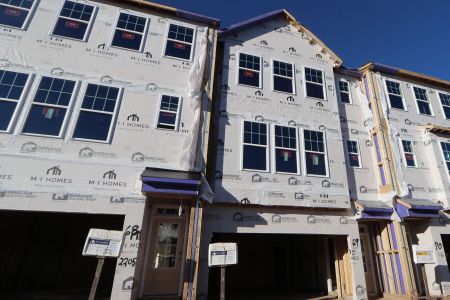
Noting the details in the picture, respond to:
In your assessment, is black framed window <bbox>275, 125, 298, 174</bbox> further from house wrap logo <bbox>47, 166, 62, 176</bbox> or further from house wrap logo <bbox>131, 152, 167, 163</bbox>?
house wrap logo <bbox>47, 166, 62, 176</bbox>

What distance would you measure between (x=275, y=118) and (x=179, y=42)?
16.9 ft

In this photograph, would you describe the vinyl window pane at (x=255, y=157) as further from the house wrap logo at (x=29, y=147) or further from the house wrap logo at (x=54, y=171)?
the house wrap logo at (x=29, y=147)

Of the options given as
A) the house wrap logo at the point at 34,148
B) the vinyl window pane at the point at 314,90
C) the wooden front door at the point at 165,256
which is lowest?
the wooden front door at the point at 165,256

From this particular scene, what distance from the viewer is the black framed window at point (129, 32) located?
32.9ft

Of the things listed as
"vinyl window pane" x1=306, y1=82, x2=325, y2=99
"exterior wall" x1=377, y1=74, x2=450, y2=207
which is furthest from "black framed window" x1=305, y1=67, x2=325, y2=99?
"exterior wall" x1=377, y1=74, x2=450, y2=207

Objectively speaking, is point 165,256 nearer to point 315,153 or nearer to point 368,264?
point 315,153

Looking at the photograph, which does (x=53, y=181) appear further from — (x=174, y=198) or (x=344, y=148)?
(x=344, y=148)

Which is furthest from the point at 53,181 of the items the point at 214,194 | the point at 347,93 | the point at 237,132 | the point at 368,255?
the point at 347,93

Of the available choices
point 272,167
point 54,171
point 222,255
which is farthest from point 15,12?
point 222,255

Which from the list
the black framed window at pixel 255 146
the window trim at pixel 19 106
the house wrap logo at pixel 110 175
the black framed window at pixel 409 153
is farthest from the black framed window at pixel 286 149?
the window trim at pixel 19 106

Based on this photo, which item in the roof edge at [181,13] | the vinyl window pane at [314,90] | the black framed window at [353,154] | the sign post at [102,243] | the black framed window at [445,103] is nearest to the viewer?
the sign post at [102,243]

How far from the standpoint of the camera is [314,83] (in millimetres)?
12320

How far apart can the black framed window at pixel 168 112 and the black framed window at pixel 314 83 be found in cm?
627

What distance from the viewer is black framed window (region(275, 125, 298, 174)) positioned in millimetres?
10125
